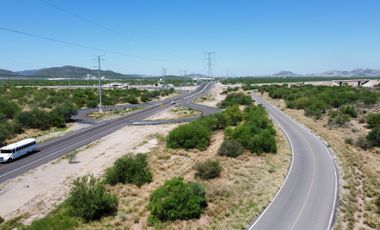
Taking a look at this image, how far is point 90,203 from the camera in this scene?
25672 mm

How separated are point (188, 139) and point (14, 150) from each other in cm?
2348

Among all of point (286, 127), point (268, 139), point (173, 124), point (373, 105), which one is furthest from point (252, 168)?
point (373, 105)

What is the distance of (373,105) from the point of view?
316 ft

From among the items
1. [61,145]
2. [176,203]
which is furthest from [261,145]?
[61,145]

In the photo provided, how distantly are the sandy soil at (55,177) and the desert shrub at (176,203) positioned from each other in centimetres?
1005

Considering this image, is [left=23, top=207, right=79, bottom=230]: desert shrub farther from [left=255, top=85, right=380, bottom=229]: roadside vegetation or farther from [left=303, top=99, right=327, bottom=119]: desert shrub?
[left=303, top=99, right=327, bottom=119]: desert shrub

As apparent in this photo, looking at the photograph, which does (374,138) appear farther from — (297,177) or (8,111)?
(8,111)

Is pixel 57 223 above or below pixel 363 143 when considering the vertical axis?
below

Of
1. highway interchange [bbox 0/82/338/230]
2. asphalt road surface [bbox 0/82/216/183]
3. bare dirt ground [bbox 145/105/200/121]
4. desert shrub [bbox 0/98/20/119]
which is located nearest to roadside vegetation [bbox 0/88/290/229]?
highway interchange [bbox 0/82/338/230]

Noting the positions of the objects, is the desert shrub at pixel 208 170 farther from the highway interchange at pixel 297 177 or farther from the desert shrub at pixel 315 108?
the desert shrub at pixel 315 108

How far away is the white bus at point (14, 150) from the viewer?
45.3 meters

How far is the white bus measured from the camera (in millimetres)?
45256

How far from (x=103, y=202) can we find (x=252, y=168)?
56.5 ft

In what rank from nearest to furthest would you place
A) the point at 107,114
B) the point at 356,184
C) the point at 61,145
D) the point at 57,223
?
the point at 57,223, the point at 356,184, the point at 61,145, the point at 107,114
